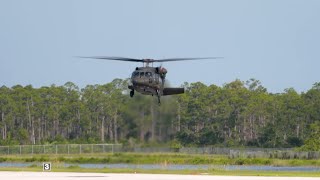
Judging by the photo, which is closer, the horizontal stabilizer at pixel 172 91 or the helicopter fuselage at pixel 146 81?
the helicopter fuselage at pixel 146 81

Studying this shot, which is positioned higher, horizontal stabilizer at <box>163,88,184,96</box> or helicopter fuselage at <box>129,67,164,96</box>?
helicopter fuselage at <box>129,67,164,96</box>

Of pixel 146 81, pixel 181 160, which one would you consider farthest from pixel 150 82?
pixel 181 160

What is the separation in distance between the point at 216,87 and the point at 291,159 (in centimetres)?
5863

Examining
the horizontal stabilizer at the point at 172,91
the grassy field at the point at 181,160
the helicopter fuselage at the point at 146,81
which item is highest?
the helicopter fuselage at the point at 146,81

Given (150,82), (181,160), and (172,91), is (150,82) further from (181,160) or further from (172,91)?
(181,160)

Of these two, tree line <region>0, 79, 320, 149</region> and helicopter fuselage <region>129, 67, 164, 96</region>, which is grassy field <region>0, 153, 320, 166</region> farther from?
helicopter fuselage <region>129, 67, 164, 96</region>

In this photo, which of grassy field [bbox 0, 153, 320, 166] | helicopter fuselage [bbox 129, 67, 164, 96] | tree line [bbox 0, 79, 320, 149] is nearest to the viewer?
helicopter fuselage [bbox 129, 67, 164, 96]

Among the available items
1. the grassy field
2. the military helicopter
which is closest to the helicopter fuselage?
the military helicopter

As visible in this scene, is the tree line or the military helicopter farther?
the tree line

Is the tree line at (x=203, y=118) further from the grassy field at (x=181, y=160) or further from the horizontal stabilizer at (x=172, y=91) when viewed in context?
the horizontal stabilizer at (x=172, y=91)

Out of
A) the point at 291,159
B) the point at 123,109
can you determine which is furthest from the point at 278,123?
the point at 123,109

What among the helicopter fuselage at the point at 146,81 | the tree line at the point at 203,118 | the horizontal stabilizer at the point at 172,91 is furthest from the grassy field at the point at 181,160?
the helicopter fuselage at the point at 146,81

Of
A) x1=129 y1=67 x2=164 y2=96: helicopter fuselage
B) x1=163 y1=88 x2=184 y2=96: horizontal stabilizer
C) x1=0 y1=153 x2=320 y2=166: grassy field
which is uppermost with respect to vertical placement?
x1=129 y1=67 x2=164 y2=96: helicopter fuselage

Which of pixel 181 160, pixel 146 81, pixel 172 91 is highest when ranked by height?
pixel 146 81
